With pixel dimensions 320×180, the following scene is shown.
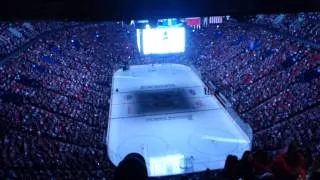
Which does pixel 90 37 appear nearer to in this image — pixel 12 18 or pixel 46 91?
pixel 46 91

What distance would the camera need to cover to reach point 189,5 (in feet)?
11.1

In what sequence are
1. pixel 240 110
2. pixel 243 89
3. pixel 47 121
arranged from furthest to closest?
pixel 243 89 < pixel 240 110 < pixel 47 121

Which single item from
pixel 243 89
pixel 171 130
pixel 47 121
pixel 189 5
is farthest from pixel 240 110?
pixel 189 5

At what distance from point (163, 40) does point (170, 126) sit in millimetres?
5355

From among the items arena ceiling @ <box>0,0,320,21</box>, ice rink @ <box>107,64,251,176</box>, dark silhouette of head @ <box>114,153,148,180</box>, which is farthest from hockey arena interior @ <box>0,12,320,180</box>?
dark silhouette of head @ <box>114,153,148,180</box>

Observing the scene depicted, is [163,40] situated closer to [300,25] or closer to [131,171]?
[300,25]

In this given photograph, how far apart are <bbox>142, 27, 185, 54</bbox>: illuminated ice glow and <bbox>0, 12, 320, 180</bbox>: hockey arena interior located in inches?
2.0

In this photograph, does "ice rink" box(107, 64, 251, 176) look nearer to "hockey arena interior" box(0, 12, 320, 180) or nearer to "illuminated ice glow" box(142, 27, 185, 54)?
"hockey arena interior" box(0, 12, 320, 180)

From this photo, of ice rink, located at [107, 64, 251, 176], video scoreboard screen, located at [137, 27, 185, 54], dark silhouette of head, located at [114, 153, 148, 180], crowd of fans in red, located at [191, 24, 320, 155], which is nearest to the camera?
dark silhouette of head, located at [114, 153, 148, 180]

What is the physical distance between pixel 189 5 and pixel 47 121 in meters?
10.6

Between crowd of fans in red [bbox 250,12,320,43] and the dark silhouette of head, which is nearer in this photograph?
the dark silhouette of head

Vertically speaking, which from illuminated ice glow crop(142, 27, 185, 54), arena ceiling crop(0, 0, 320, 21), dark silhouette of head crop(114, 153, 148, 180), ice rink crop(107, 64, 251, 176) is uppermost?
illuminated ice glow crop(142, 27, 185, 54)

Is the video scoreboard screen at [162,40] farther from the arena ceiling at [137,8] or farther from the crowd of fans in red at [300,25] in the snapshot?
the arena ceiling at [137,8]

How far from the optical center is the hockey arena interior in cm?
1109
